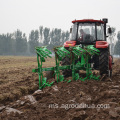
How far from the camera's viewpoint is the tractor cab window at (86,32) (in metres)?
7.76

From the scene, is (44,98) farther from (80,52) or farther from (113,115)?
(80,52)

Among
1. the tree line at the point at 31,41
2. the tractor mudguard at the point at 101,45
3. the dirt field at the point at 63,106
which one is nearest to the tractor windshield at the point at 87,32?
the tractor mudguard at the point at 101,45

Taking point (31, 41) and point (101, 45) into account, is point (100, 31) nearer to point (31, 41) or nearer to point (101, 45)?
point (101, 45)

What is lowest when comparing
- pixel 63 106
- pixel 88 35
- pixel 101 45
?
pixel 63 106

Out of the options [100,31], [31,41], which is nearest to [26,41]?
[31,41]

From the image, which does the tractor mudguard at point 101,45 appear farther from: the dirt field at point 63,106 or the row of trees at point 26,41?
the row of trees at point 26,41

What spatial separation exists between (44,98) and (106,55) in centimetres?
337

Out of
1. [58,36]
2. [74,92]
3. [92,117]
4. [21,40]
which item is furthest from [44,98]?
[58,36]

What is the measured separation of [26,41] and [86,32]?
235ft

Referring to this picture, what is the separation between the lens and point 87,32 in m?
7.79

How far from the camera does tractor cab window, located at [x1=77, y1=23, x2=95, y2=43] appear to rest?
776 centimetres

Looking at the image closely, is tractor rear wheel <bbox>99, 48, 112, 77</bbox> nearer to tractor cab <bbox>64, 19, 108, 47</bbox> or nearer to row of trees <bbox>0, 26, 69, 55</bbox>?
tractor cab <bbox>64, 19, 108, 47</bbox>

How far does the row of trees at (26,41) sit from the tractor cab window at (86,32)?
62.3 meters

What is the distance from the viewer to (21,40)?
73.7 meters
